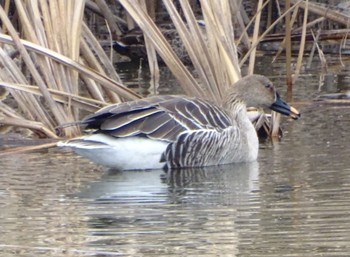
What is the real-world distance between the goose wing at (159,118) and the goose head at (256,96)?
33 cm

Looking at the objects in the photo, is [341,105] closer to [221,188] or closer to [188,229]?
[221,188]

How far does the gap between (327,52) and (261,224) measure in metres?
8.22

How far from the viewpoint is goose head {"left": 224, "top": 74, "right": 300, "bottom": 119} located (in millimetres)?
8992

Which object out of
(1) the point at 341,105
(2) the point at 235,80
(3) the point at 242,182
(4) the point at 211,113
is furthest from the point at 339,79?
(3) the point at 242,182

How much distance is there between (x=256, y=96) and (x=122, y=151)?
1.62 m

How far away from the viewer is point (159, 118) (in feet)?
27.0

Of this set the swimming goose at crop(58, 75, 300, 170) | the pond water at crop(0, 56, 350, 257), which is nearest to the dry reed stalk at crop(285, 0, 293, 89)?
the pond water at crop(0, 56, 350, 257)

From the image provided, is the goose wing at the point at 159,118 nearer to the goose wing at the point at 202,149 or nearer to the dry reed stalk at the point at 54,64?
the goose wing at the point at 202,149

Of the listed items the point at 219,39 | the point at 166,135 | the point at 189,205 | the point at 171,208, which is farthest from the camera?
the point at 219,39

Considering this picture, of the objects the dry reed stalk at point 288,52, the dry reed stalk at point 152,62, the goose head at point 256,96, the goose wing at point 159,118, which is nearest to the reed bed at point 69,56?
the goose head at point 256,96

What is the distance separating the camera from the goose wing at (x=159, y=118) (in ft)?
26.1

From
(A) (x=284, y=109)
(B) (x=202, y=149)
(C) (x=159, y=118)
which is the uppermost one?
(C) (x=159, y=118)

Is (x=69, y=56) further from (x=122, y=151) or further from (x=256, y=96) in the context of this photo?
(x=256, y=96)

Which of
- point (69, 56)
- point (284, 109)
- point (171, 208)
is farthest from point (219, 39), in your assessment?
point (171, 208)
